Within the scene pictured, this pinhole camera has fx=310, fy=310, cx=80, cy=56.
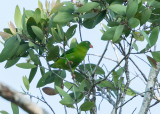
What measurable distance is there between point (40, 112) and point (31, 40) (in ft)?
3.53

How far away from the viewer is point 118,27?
4.18ft

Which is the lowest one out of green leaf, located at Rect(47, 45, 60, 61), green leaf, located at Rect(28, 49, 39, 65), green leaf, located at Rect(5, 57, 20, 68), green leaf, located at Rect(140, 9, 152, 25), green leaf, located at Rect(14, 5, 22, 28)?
green leaf, located at Rect(5, 57, 20, 68)

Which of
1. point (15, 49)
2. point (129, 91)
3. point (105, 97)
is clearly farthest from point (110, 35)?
point (129, 91)

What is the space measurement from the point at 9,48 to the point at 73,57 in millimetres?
313

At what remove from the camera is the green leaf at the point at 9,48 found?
4.72 feet

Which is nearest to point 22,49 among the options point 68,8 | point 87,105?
point 68,8

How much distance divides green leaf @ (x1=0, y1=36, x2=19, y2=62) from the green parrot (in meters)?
0.20

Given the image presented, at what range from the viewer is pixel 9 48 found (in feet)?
4.70

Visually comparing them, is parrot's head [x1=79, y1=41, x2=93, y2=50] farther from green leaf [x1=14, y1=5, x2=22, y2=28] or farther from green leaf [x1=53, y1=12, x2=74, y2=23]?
green leaf [x1=14, y1=5, x2=22, y2=28]

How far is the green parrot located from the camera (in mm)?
1436

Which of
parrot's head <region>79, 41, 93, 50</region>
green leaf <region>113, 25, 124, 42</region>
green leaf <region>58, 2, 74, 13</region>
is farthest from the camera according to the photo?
parrot's head <region>79, 41, 93, 50</region>

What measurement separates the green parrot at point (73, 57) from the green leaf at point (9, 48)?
195 millimetres

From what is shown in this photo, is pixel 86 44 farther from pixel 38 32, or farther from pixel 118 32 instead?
pixel 118 32

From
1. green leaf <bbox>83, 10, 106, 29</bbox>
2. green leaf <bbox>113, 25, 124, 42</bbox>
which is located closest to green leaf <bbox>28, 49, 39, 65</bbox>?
green leaf <bbox>83, 10, 106, 29</bbox>
